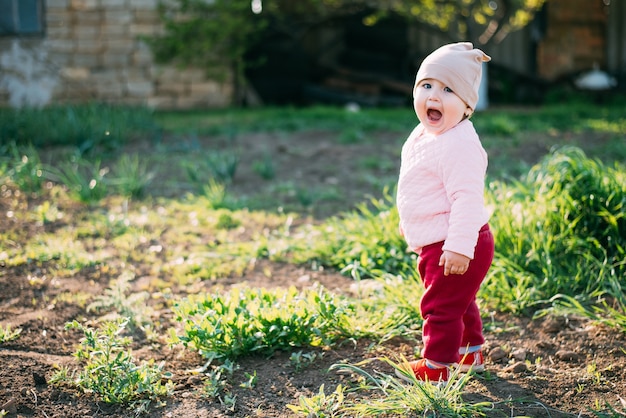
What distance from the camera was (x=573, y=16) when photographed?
12078 mm

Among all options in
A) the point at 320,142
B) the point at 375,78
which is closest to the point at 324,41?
the point at 375,78

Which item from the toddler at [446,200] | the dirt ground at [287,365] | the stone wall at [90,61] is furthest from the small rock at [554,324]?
the stone wall at [90,61]

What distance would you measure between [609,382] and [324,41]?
974 centimetres

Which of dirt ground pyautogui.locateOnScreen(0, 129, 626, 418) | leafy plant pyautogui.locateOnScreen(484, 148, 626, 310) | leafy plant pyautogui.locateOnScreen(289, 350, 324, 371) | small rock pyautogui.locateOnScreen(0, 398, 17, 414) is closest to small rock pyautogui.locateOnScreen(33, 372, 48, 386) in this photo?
dirt ground pyautogui.locateOnScreen(0, 129, 626, 418)

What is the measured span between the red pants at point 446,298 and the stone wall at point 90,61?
851 centimetres

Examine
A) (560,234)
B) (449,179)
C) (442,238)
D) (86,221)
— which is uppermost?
(449,179)

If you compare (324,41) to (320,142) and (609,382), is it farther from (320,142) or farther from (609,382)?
(609,382)

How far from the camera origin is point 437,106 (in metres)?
2.42

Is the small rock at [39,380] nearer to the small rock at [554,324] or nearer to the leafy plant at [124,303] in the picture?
the leafy plant at [124,303]

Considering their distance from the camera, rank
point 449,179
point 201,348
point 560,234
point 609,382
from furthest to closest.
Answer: point 560,234, point 201,348, point 609,382, point 449,179

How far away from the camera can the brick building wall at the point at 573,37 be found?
12.0 meters

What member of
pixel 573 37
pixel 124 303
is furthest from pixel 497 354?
pixel 573 37

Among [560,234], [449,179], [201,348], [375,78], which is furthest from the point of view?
[375,78]

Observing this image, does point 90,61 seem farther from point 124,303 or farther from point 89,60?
point 124,303
